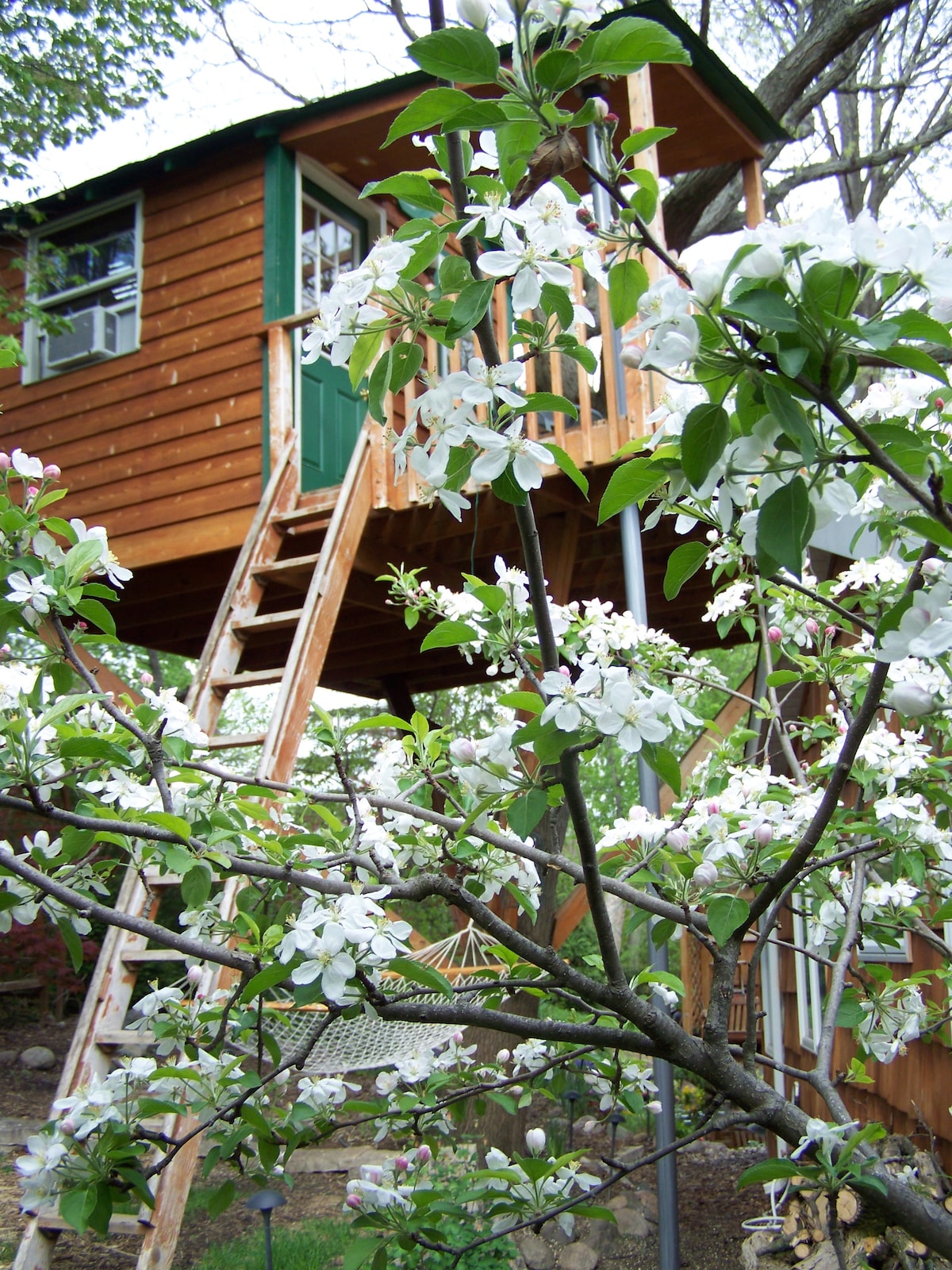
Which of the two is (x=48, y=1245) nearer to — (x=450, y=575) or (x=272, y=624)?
(x=272, y=624)

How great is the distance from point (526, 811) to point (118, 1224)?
7.20 ft

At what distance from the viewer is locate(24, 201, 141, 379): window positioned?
20.2 feet

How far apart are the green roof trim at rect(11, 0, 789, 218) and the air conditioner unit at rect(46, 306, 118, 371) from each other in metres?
0.71

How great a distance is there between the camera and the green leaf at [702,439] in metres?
0.89

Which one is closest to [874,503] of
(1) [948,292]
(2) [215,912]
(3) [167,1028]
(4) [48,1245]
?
(1) [948,292]

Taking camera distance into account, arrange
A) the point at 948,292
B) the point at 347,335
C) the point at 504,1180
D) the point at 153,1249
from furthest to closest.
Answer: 1. the point at 153,1249
2. the point at 504,1180
3. the point at 347,335
4. the point at 948,292

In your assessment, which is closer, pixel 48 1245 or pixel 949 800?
pixel 949 800

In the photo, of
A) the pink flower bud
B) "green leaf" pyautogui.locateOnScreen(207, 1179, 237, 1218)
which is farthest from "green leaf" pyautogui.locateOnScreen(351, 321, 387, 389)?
the pink flower bud

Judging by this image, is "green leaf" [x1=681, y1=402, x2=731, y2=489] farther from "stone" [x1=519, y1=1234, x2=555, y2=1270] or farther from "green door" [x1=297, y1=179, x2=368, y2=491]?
"green door" [x1=297, y1=179, x2=368, y2=491]

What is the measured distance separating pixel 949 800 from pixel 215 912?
1.24 m

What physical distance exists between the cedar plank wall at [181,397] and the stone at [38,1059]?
3.40 m

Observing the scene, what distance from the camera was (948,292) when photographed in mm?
898

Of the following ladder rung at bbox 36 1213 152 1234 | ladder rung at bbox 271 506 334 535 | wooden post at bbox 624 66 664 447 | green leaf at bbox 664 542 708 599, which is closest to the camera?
green leaf at bbox 664 542 708 599

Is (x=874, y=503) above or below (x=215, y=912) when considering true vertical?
above
